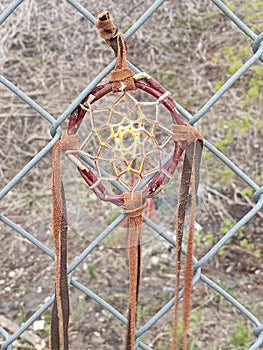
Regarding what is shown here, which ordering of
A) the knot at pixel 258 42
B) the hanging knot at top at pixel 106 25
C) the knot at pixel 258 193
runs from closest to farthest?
the hanging knot at top at pixel 106 25 < the knot at pixel 258 42 < the knot at pixel 258 193

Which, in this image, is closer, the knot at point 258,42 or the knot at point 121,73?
the knot at point 121,73

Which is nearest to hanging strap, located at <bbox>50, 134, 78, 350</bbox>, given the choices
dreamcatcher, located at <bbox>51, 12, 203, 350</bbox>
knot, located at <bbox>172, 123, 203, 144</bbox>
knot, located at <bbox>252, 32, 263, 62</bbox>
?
dreamcatcher, located at <bbox>51, 12, 203, 350</bbox>

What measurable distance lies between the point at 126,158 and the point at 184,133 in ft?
0.28

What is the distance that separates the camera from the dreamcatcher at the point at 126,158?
0.71m

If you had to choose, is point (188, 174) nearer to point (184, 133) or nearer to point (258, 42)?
point (184, 133)

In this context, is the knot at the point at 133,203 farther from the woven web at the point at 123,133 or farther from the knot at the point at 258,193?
the knot at the point at 258,193

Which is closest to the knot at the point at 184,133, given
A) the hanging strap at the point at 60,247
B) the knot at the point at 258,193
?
the hanging strap at the point at 60,247

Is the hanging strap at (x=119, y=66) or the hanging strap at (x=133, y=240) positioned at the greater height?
the hanging strap at (x=119, y=66)

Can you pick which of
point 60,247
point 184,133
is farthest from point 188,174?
point 60,247

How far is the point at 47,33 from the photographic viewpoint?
9.26ft

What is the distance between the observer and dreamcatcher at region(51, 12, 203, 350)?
0.71 m

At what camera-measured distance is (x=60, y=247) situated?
734 millimetres

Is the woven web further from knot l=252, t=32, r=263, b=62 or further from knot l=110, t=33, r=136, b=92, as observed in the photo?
knot l=252, t=32, r=263, b=62

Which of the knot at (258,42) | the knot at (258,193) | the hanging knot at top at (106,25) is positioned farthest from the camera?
the knot at (258,193)
